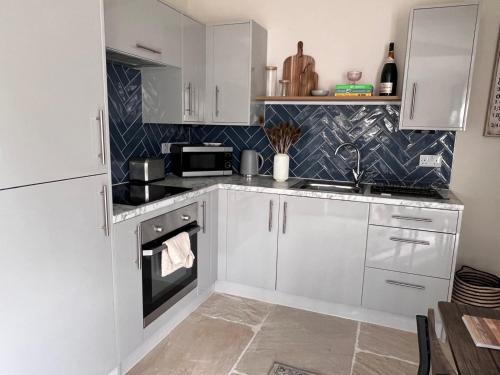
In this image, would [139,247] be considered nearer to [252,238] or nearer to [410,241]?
[252,238]

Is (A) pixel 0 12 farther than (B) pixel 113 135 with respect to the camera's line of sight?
No

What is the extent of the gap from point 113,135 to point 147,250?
92 centimetres

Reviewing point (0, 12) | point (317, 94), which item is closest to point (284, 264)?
point (317, 94)

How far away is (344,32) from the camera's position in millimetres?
2736

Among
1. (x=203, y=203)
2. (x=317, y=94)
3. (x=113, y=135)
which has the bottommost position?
(x=203, y=203)

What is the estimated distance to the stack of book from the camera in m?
2.55

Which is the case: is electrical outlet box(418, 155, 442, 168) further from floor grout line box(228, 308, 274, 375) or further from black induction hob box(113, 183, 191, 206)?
black induction hob box(113, 183, 191, 206)

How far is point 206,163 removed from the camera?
9.41ft

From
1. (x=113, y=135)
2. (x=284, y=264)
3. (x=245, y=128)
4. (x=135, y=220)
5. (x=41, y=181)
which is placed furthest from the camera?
(x=245, y=128)

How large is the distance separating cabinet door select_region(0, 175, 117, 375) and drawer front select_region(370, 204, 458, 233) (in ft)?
5.30

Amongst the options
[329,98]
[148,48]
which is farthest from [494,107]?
[148,48]

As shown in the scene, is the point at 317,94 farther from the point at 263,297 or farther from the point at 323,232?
the point at 263,297

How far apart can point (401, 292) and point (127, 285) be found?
169 centimetres

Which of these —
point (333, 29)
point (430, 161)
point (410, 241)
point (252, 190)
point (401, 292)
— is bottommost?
point (401, 292)
